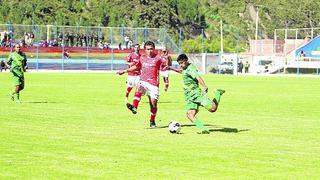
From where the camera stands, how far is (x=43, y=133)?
738 inches

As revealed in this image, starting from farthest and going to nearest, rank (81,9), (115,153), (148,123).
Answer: (81,9) < (148,123) < (115,153)

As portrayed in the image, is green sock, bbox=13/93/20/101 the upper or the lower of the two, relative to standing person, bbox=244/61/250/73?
upper

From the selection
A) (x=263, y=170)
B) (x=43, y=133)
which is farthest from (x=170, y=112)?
(x=263, y=170)

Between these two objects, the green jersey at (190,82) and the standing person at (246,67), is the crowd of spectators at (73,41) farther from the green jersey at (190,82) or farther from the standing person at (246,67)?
the green jersey at (190,82)

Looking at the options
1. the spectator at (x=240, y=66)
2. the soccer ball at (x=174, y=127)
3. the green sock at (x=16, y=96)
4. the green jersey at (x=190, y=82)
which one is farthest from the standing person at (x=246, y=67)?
the soccer ball at (x=174, y=127)

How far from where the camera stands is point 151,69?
71.2 feet

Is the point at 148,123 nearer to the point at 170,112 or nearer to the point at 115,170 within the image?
the point at 170,112

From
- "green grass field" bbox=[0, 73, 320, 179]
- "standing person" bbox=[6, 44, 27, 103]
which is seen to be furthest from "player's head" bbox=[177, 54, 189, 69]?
"standing person" bbox=[6, 44, 27, 103]

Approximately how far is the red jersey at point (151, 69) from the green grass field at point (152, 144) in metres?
1.21

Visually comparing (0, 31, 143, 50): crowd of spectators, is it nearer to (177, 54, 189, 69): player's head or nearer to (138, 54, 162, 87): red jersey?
(138, 54, 162, 87): red jersey

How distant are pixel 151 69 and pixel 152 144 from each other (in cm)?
521

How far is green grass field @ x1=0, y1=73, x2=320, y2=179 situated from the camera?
12.9m

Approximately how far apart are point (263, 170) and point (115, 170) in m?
2.30

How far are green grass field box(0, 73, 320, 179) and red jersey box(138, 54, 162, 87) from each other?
47.5 inches
